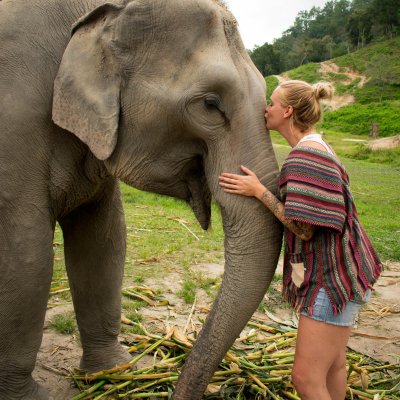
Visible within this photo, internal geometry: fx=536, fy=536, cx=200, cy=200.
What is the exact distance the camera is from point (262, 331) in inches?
144

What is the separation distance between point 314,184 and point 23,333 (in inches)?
52.4

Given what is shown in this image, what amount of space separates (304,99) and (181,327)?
2031 millimetres

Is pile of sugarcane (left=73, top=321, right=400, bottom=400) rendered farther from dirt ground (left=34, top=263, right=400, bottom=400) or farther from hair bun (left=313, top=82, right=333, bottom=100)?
hair bun (left=313, top=82, right=333, bottom=100)

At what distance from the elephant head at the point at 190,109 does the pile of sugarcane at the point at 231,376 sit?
0.80 metres

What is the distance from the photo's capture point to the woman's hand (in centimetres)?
193

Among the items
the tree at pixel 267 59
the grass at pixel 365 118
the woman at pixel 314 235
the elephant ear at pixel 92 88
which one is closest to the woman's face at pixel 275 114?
the woman at pixel 314 235

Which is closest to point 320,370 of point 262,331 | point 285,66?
point 262,331

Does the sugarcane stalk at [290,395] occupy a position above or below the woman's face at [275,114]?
below

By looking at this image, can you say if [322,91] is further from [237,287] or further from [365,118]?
[365,118]

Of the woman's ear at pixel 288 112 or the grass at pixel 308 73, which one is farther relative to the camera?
the grass at pixel 308 73

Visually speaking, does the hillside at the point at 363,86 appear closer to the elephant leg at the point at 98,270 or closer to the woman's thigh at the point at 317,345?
the elephant leg at the point at 98,270

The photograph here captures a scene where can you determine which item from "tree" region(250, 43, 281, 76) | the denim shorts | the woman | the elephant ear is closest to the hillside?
"tree" region(250, 43, 281, 76)

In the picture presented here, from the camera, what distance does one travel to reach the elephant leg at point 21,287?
2105 millimetres

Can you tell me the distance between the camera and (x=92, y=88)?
2080mm
